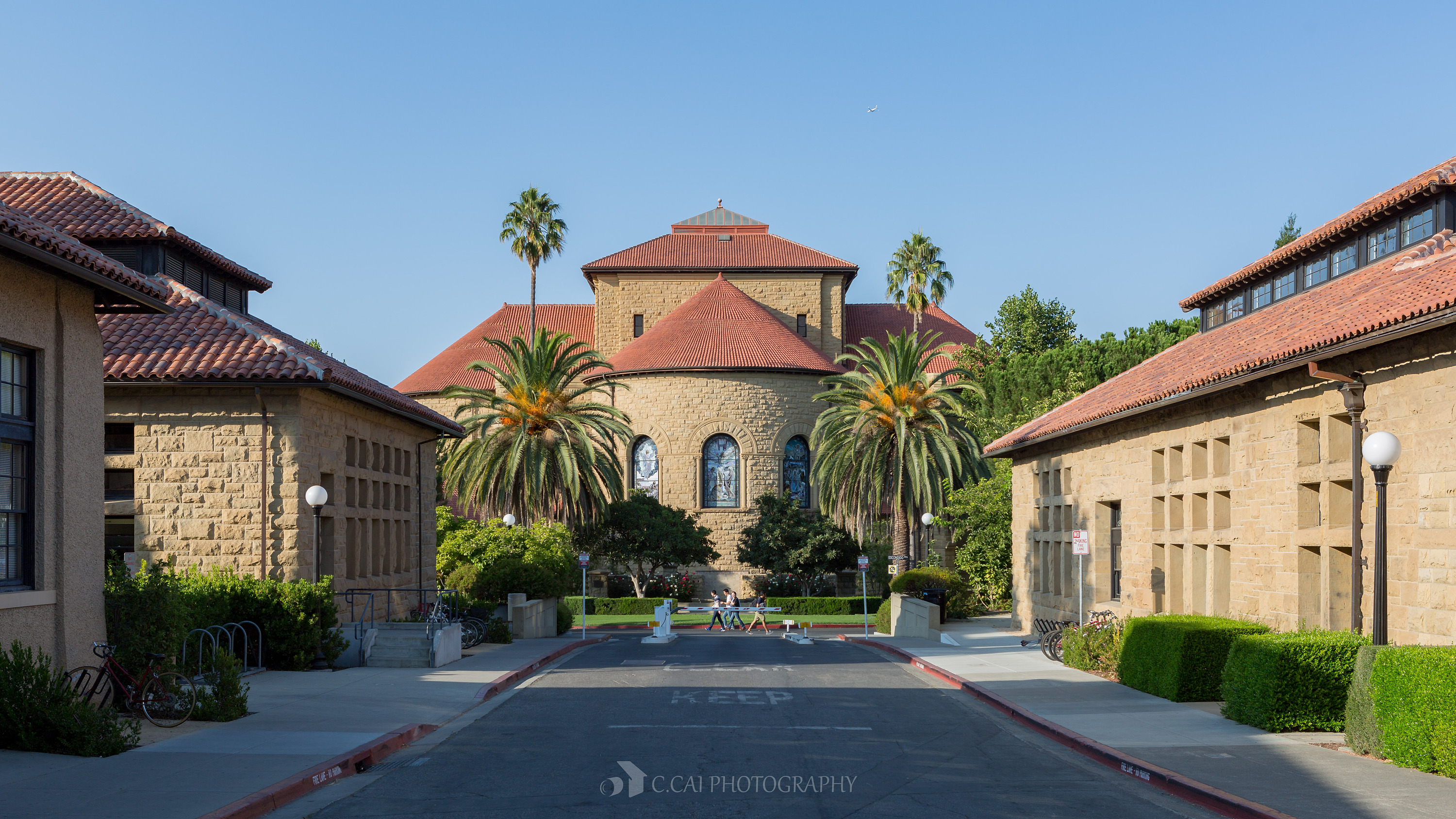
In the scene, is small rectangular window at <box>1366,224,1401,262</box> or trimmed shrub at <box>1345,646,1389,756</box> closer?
trimmed shrub at <box>1345,646,1389,756</box>

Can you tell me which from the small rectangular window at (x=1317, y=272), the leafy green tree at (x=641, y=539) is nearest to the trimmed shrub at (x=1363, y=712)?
the small rectangular window at (x=1317, y=272)

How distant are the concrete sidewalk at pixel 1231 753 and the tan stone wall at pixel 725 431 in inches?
1486

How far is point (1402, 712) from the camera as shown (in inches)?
442

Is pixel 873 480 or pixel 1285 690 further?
pixel 873 480

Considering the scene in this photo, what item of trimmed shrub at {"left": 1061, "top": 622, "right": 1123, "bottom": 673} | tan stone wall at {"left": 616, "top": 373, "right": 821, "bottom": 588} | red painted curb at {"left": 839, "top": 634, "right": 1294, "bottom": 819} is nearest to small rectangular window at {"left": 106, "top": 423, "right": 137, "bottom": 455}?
red painted curb at {"left": 839, "top": 634, "right": 1294, "bottom": 819}

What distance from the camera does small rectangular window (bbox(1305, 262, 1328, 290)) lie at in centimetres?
2281

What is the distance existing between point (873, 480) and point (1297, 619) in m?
25.8

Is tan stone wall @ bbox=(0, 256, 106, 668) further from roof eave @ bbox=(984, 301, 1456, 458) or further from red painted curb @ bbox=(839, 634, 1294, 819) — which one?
roof eave @ bbox=(984, 301, 1456, 458)

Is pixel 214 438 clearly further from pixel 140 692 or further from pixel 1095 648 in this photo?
pixel 1095 648

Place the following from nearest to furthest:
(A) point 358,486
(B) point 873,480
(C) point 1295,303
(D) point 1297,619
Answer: (D) point 1297,619, (C) point 1295,303, (A) point 358,486, (B) point 873,480

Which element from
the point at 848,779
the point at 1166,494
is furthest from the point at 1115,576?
the point at 848,779

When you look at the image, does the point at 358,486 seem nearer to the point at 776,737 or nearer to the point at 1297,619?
the point at 776,737

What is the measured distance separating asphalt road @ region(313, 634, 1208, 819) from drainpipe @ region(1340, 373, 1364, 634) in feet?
13.1

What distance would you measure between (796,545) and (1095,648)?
111ft
